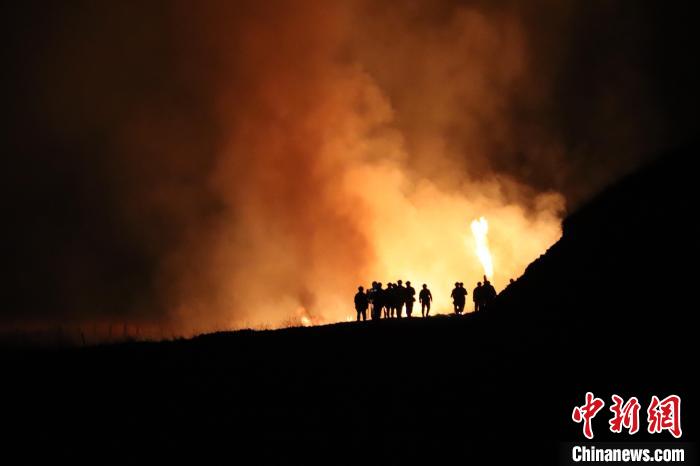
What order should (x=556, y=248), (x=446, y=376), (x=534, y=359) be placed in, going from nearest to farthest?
(x=534, y=359), (x=446, y=376), (x=556, y=248)

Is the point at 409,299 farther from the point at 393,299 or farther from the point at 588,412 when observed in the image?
the point at 588,412

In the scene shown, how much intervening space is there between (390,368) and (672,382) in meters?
7.57

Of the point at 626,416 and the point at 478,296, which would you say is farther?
the point at 478,296

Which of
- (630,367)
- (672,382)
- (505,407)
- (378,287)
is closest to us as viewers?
(672,382)

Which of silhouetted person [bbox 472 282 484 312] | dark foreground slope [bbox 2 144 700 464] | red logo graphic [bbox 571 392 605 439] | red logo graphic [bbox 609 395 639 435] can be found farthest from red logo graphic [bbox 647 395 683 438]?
silhouetted person [bbox 472 282 484 312]

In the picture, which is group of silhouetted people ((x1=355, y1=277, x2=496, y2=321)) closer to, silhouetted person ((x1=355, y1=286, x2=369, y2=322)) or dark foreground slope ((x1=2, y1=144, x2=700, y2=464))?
silhouetted person ((x1=355, y1=286, x2=369, y2=322))

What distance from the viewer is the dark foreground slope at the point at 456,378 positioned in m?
13.8

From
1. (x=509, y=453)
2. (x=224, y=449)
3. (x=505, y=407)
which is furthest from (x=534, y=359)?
(x=224, y=449)

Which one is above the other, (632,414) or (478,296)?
(478,296)

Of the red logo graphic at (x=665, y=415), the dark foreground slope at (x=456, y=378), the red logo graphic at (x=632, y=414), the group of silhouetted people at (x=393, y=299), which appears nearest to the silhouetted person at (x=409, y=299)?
the group of silhouetted people at (x=393, y=299)

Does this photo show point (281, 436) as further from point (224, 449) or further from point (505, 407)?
point (505, 407)

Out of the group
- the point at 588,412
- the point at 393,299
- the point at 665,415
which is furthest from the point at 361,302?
the point at 665,415

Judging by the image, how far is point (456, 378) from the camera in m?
16.8

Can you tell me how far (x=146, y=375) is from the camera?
68.6 feet
